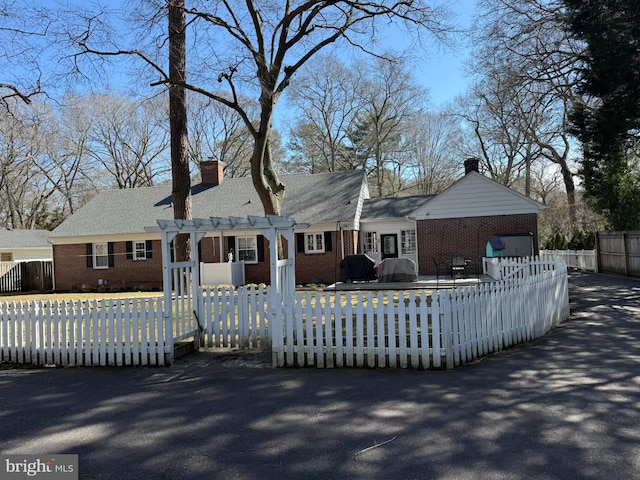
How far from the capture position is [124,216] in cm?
2497

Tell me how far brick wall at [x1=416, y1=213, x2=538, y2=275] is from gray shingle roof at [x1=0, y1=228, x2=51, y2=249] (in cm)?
2432

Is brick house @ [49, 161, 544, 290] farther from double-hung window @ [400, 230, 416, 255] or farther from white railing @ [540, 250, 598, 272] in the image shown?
white railing @ [540, 250, 598, 272]

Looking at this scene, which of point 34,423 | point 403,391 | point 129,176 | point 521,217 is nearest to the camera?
point 34,423

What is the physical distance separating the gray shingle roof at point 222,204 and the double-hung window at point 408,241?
120 inches

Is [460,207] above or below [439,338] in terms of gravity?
above

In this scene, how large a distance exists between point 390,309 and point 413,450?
2.59 meters

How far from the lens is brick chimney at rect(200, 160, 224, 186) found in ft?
89.2

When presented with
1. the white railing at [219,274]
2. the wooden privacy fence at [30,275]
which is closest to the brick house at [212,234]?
the white railing at [219,274]

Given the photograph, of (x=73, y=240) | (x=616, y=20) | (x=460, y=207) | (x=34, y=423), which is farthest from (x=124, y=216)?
(x=616, y=20)

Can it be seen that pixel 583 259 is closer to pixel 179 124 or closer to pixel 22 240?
pixel 179 124

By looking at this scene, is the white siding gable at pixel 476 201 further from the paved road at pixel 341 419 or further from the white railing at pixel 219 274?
the paved road at pixel 341 419

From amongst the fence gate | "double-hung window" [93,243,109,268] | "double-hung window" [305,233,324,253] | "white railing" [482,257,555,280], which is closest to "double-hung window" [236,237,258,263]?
"double-hung window" [305,233,324,253]

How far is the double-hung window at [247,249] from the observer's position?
74.1 feet

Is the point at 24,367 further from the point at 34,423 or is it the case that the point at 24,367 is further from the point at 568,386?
the point at 568,386
